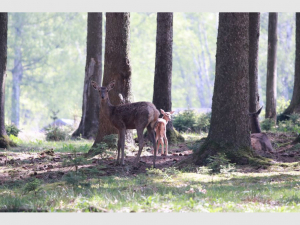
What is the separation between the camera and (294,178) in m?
9.69

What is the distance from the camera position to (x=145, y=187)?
8891mm

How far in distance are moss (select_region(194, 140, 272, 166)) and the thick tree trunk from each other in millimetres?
45482

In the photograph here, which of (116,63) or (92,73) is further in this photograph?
(92,73)

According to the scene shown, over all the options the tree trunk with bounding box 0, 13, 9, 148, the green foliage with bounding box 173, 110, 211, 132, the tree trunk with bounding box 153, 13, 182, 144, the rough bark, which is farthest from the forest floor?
the green foliage with bounding box 173, 110, 211, 132

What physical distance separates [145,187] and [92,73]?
467 inches

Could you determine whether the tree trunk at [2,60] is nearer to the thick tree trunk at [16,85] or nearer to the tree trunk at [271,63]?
the tree trunk at [271,63]

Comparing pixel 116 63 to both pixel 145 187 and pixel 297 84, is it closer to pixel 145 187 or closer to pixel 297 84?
pixel 145 187

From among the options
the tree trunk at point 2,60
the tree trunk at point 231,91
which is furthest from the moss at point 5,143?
the tree trunk at point 231,91

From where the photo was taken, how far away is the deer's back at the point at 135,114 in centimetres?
1157

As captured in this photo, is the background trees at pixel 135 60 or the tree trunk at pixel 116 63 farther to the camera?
the background trees at pixel 135 60

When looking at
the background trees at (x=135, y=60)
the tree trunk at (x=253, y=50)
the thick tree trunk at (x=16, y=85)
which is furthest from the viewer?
the background trees at (x=135, y=60)

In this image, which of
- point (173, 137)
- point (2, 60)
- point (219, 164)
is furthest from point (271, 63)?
point (219, 164)

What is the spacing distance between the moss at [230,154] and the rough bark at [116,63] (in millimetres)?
3095

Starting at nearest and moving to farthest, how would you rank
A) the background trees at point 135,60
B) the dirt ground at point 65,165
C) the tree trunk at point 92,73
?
the dirt ground at point 65,165 → the tree trunk at point 92,73 → the background trees at point 135,60
